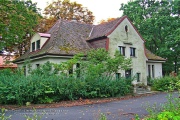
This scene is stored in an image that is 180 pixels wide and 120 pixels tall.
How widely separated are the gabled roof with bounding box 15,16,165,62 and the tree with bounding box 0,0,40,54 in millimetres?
3015

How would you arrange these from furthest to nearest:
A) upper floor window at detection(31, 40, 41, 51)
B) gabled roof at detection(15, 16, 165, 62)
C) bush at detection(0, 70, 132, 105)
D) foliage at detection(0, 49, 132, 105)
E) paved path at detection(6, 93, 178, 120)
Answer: upper floor window at detection(31, 40, 41, 51) < gabled roof at detection(15, 16, 165, 62) < foliage at detection(0, 49, 132, 105) < bush at detection(0, 70, 132, 105) < paved path at detection(6, 93, 178, 120)

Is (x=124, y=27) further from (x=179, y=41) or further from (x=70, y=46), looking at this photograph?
(x=179, y=41)

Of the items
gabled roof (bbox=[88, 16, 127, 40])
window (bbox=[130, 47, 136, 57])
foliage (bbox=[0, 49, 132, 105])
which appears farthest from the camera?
window (bbox=[130, 47, 136, 57])

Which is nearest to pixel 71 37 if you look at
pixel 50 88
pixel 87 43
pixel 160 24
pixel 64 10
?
pixel 87 43

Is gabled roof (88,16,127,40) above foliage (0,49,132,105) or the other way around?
above

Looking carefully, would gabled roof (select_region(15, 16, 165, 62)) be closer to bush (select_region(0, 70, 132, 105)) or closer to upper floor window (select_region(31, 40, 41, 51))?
upper floor window (select_region(31, 40, 41, 51))

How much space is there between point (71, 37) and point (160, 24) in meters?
15.0

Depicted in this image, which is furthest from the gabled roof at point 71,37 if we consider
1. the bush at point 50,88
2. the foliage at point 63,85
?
the bush at point 50,88

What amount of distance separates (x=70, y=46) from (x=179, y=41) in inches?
644

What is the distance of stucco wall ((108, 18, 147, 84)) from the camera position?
23.0 m

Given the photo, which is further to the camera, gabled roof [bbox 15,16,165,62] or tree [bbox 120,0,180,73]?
tree [bbox 120,0,180,73]

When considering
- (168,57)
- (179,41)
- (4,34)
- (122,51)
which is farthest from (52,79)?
(168,57)

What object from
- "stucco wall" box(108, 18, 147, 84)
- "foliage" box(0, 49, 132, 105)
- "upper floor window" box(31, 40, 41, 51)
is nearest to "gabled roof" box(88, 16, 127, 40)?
"stucco wall" box(108, 18, 147, 84)

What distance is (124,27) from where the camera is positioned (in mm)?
24188
